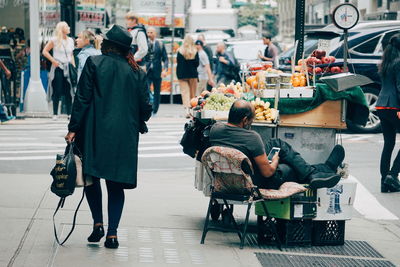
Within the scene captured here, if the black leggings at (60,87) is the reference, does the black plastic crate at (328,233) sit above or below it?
below

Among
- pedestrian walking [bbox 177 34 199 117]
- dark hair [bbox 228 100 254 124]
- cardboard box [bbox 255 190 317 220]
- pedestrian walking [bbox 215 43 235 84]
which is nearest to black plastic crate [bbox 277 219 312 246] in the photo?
cardboard box [bbox 255 190 317 220]

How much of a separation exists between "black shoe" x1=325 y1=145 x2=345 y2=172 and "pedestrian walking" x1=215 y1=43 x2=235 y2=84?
50.2ft

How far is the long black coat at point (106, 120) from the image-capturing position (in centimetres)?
713

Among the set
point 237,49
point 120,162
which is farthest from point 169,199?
point 237,49

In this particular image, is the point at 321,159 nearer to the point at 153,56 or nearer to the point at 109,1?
the point at 153,56

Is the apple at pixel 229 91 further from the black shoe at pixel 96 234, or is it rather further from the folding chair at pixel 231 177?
the black shoe at pixel 96 234

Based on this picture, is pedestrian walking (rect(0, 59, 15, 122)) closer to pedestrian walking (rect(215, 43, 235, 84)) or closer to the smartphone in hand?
pedestrian walking (rect(215, 43, 235, 84))

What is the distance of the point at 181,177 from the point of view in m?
12.0

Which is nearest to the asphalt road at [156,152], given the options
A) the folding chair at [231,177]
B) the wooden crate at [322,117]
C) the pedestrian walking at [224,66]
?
the wooden crate at [322,117]

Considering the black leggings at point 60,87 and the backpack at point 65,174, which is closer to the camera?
the backpack at point 65,174

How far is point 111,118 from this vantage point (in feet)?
23.5

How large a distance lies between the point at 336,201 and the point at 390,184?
308 cm

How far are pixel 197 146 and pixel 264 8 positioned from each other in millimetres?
75778

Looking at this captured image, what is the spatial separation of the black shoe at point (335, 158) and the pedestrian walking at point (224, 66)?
15.3m
